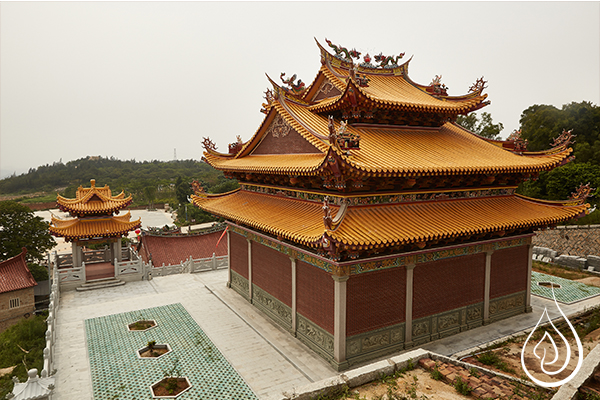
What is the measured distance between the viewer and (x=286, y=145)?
45.4 ft

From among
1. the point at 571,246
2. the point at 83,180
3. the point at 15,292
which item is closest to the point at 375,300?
the point at 571,246

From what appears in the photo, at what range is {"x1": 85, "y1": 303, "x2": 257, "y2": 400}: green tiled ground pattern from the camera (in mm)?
9930

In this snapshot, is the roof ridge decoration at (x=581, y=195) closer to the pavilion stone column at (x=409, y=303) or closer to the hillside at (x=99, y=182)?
the pavilion stone column at (x=409, y=303)

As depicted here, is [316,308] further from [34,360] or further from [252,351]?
[34,360]

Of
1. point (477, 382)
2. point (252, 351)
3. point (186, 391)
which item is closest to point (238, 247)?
point (252, 351)

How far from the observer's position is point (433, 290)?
39.3ft

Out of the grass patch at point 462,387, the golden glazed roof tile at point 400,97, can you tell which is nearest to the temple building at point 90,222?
the golden glazed roof tile at point 400,97

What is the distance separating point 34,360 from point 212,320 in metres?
8.66

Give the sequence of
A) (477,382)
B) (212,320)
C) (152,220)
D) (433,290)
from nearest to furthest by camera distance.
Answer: (477,382)
(433,290)
(212,320)
(152,220)

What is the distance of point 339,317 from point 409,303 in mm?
2460

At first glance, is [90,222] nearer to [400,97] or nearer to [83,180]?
[400,97]

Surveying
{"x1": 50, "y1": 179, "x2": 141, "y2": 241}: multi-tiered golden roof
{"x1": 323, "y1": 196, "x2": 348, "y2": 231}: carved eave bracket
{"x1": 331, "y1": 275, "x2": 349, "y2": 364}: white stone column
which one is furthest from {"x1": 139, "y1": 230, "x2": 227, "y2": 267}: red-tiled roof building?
{"x1": 323, "y1": 196, "x2": 348, "y2": 231}: carved eave bracket

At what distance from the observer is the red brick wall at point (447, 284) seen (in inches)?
461

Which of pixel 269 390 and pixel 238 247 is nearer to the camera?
pixel 269 390
